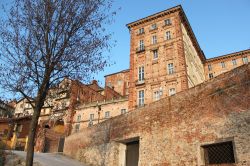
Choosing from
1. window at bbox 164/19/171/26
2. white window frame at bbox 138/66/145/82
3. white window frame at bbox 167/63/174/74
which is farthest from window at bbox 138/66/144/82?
window at bbox 164/19/171/26

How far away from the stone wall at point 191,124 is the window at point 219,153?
0.78ft

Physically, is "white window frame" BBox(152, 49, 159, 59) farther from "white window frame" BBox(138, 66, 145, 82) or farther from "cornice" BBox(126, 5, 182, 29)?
"cornice" BBox(126, 5, 182, 29)

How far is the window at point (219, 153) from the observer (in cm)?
1089

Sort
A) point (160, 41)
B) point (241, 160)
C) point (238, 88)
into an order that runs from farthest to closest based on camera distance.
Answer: point (160, 41) < point (238, 88) < point (241, 160)

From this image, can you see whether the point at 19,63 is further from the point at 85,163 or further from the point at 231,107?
the point at 85,163

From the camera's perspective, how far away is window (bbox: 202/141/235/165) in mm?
10892

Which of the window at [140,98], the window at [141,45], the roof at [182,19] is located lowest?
the window at [140,98]

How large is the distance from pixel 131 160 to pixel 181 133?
5671mm

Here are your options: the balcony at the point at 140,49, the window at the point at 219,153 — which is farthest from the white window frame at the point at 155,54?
the window at the point at 219,153

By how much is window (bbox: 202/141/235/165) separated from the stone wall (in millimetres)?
238

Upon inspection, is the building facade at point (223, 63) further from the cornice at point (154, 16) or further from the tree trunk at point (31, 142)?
the tree trunk at point (31, 142)

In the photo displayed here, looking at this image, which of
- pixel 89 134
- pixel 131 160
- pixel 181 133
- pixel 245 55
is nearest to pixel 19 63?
pixel 181 133

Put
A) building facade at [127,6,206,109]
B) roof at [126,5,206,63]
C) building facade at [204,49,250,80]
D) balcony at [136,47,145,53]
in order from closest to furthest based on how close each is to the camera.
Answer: building facade at [127,6,206,109]
roof at [126,5,206,63]
balcony at [136,47,145,53]
building facade at [204,49,250,80]

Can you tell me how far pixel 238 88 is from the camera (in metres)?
11.1
